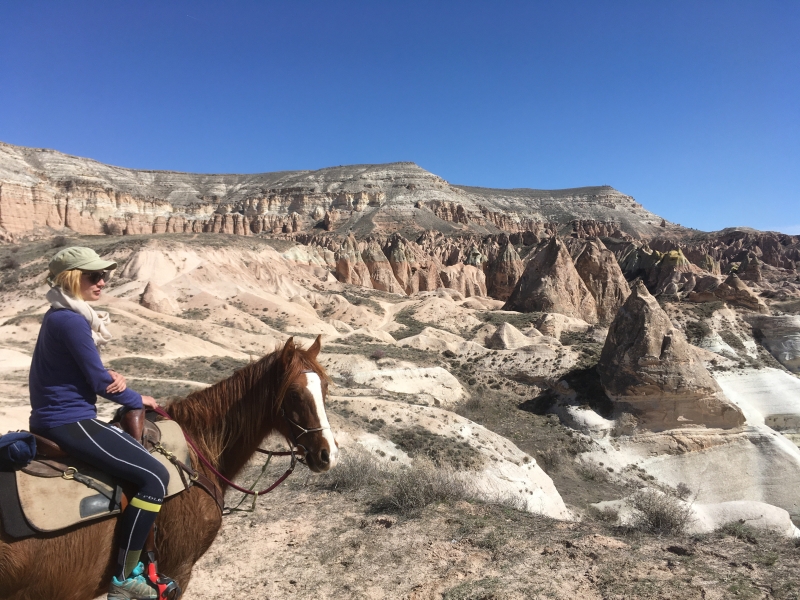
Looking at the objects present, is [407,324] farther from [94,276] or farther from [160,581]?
[94,276]

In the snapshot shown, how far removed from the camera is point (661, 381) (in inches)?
749

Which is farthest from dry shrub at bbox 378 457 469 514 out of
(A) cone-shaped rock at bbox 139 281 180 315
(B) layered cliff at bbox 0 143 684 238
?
(B) layered cliff at bbox 0 143 684 238

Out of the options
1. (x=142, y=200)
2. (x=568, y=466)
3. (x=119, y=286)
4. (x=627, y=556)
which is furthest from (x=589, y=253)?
(x=142, y=200)

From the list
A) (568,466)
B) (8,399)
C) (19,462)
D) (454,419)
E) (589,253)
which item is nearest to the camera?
(19,462)

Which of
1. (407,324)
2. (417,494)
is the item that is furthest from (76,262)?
(407,324)

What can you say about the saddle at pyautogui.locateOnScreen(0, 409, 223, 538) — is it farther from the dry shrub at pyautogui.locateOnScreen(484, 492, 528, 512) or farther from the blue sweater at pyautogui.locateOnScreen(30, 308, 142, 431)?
the dry shrub at pyautogui.locateOnScreen(484, 492, 528, 512)

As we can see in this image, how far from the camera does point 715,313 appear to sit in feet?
98.0

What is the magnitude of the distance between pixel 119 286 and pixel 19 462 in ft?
129

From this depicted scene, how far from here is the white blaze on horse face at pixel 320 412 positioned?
3.36 meters

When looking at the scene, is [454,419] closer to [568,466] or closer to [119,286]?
[568,466]

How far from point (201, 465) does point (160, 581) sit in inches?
30.6

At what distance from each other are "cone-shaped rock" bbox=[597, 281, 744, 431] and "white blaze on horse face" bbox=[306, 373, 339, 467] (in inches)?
758

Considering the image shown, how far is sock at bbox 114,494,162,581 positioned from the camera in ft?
9.89

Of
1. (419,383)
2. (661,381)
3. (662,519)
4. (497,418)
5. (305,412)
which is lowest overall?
(497,418)
